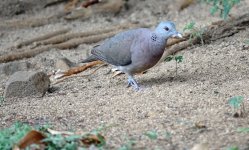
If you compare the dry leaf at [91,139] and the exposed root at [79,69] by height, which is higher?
the dry leaf at [91,139]

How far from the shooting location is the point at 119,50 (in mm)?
6090

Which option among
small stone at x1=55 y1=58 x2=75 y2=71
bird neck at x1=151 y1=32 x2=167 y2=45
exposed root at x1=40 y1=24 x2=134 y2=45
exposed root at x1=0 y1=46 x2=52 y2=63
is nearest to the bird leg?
bird neck at x1=151 y1=32 x2=167 y2=45

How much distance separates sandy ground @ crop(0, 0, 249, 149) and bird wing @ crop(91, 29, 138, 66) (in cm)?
25

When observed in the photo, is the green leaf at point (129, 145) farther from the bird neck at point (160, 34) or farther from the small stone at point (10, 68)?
the small stone at point (10, 68)

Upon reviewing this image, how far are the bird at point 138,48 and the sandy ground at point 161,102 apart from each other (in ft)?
0.64

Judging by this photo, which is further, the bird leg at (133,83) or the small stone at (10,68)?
the small stone at (10,68)

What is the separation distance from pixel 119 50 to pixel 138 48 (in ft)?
0.74

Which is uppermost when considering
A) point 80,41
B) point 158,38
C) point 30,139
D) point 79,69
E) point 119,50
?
point 158,38

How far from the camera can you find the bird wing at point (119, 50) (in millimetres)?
6039

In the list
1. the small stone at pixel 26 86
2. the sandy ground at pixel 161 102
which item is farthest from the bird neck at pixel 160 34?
the small stone at pixel 26 86

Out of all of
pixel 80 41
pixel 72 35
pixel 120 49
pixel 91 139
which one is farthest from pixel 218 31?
pixel 91 139

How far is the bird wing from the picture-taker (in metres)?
6.04

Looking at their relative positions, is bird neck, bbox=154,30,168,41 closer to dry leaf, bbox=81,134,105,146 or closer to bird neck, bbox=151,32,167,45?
bird neck, bbox=151,32,167,45

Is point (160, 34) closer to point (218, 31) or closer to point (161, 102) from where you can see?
point (161, 102)
